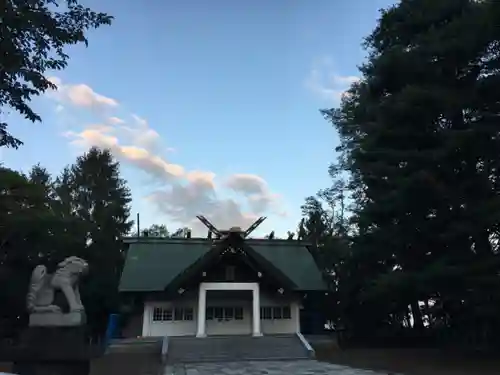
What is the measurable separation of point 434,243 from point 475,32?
7344mm

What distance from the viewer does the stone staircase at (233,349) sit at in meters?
18.7

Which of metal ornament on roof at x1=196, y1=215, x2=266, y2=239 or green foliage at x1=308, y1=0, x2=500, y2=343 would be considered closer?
green foliage at x1=308, y1=0, x2=500, y2=343

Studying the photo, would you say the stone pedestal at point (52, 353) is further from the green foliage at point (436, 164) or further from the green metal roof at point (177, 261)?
the green metal roof at point (177, 261)

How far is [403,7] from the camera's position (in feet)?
65.3

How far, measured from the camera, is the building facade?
77.3 ft

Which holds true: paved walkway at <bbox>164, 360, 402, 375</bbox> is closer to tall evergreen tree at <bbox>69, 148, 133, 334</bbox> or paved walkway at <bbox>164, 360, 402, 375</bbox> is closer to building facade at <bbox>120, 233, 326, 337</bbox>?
building facade at <bbox>120, 233, 326, 337</bbox>

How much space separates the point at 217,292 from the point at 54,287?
13.8 meters

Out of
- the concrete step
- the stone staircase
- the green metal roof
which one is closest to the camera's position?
the stone staircase

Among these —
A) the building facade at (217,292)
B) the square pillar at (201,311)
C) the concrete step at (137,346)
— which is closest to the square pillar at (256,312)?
the building facade at (217,292)

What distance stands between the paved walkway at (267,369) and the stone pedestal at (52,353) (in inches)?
172

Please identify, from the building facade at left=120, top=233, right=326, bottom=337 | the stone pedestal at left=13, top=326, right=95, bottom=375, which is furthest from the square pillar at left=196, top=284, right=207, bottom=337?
the stone pedestal at left=13, top=326, right=95, bottom=375

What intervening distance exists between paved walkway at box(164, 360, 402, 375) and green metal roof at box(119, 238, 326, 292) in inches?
314

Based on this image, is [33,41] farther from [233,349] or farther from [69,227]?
[69,227]

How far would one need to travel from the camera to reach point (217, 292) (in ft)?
83.6
